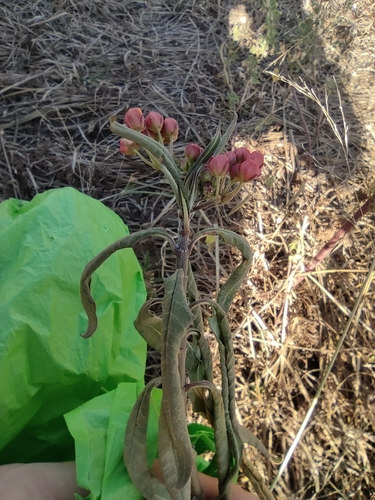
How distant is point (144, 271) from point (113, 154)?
0.43m

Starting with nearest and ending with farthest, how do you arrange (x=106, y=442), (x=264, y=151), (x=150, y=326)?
(x=150, y=326)
(x=106, y=442)
(x=264, y=151)

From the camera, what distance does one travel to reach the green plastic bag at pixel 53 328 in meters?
0.74

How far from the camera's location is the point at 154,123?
479 millimetres

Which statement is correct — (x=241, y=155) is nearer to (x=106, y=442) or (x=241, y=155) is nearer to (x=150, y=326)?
(x=150, y=326)

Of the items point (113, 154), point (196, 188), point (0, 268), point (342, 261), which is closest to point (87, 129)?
point (113, 154)

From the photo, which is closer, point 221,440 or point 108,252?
point 108,252

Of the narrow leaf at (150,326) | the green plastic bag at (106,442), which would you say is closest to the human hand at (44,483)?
the green plastic bag at (106,442)

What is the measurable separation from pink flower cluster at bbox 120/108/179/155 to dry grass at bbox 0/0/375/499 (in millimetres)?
567

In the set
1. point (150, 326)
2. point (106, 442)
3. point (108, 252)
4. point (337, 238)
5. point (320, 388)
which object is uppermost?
point (108, 252)

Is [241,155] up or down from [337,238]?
up

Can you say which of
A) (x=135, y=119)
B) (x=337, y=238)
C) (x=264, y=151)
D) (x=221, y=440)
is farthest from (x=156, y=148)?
(x=264, y=151)

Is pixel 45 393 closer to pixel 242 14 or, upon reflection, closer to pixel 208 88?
pixel 208 88

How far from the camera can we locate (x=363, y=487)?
1004 mm

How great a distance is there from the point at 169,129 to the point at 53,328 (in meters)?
0.44
